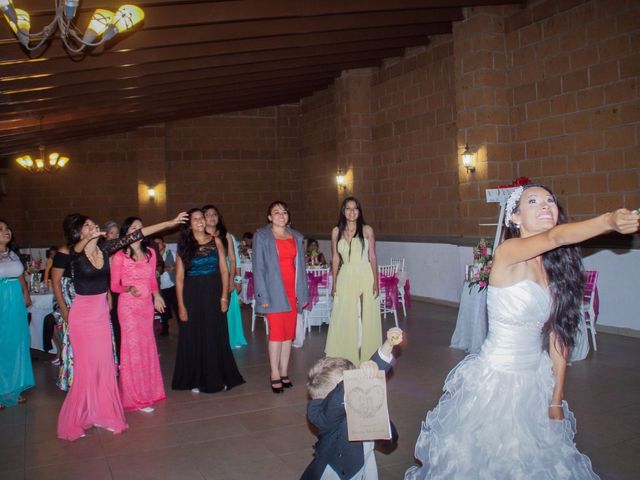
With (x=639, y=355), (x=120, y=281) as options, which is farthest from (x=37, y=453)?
(x=639, y=355)

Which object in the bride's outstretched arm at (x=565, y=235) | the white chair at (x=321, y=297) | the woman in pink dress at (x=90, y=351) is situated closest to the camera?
the bride's outstretched arm at (x=565, y=235)

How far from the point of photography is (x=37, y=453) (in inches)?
151

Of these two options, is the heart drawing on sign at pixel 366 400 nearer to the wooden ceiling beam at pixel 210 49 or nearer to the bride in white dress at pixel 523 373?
the bride in white dress at pixel 523 373

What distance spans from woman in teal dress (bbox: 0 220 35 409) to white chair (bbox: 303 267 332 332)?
139 inches

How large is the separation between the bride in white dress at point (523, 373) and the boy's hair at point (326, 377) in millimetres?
526

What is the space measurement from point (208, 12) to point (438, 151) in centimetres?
→ 501

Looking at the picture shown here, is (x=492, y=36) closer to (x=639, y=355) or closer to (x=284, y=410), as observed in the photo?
(x=639, y=355)

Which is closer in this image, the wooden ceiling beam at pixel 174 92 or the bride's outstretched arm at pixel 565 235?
the bride's outstretched arm at pixel 565 235

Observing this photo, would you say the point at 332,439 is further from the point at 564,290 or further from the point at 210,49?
the point at 210,49

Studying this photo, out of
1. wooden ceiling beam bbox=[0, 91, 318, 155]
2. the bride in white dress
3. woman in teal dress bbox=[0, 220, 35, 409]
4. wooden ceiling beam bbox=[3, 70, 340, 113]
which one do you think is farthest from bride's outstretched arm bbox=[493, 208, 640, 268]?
wooden ceiling beam bbox=[0, 91, 318, 155]

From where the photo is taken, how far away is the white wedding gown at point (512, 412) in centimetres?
230

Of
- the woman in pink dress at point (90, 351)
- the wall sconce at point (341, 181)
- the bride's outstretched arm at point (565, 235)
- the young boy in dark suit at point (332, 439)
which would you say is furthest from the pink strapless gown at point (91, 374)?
the wall sconce at point (341, 181)

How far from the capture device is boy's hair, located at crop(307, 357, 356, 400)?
96.5 inches

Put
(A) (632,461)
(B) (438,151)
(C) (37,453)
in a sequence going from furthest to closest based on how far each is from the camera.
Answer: (B) (438,151) < (C) (37,453) < (A) (632,461)
